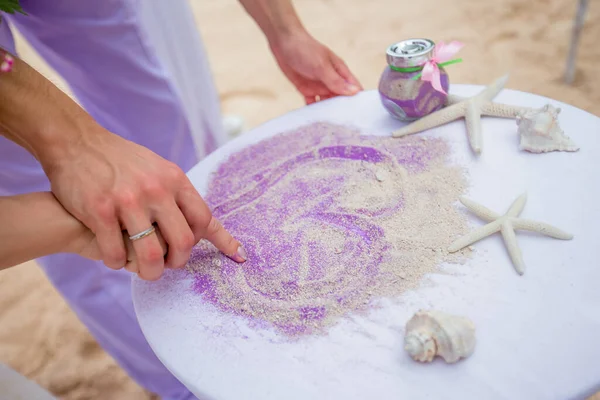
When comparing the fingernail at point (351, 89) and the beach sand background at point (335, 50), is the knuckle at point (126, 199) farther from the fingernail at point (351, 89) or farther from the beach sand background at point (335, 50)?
the beach sand background at point (335, 50)

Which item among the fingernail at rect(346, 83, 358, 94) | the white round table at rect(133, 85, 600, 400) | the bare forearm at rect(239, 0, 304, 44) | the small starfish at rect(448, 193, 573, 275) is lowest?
the white round table at rect(133, 85, 600, 400)

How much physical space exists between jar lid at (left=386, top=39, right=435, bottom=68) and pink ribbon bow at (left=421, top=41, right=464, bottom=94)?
1 cm

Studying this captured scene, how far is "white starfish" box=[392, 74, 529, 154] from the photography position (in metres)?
1.08

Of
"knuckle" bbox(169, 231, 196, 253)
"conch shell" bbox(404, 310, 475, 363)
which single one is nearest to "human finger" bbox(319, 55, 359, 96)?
"knuckle" bbox(169, 231, 196, 253)

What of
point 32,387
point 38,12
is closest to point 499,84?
point 38,12

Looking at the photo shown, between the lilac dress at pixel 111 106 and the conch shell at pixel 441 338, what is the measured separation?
931mm

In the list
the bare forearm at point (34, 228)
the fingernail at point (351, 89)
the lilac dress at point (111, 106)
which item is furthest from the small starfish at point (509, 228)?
the lilac dress at point (111, 106)

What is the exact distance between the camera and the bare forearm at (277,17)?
4.24 feet

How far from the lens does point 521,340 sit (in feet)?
2.30

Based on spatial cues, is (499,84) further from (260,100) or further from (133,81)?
(260,100)

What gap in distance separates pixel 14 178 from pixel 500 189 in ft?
3.52

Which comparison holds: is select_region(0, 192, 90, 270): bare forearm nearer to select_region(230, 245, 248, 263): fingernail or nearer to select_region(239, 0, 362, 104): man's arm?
select_region(230, 245, 248, 263): fingernail

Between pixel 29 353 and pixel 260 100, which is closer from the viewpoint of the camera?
pixel 29 353

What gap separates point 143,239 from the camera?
800mm
